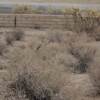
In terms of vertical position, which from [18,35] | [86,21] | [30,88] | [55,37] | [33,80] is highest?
[33,80]

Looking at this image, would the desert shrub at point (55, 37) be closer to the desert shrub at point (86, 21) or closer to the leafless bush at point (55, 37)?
the leafless bush at point (55, 37)

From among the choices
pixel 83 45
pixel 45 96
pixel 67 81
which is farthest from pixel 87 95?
pixel 83 45

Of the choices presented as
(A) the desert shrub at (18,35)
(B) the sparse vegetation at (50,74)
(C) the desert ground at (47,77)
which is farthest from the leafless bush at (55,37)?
(C) the desert ground at (47,77)

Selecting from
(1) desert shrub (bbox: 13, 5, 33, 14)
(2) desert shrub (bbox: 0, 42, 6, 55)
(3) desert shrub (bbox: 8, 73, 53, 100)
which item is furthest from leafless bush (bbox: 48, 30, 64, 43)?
(3) desert shrub (bbox: 8, 73, 53, 100)

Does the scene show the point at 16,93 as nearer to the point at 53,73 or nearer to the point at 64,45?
the point at 53,73

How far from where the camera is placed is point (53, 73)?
13266mm

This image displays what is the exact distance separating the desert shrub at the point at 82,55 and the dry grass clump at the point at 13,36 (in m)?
3.61

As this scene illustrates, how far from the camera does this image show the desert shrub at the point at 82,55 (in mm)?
18078

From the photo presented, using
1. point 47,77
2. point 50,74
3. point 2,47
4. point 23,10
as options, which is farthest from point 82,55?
point 23,10

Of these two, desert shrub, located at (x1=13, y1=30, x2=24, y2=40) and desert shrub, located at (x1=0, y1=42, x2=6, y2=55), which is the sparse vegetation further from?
desert shrub, located at (x1=13, y1=30, x2=24, y2=40)

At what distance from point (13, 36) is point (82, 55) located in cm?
650

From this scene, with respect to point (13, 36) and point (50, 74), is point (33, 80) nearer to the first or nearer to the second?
point (50, 74)

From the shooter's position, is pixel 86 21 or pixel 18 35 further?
pixel 86 21

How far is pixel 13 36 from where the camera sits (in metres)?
25.0
